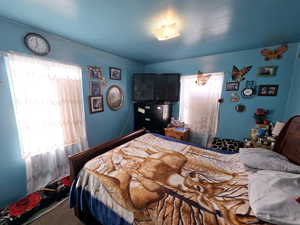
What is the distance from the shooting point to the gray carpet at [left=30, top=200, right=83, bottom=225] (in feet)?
4.21

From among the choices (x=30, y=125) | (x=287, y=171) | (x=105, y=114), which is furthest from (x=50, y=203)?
(x=287, y=171)

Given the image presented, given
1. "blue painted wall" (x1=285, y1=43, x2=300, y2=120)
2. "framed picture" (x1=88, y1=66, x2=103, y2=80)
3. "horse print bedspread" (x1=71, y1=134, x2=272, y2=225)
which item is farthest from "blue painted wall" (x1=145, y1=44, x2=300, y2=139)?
"framed picture" (x1=88, y1=66, x2=103, y2=80)

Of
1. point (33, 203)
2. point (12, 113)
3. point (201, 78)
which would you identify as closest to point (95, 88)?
point (12, 113)

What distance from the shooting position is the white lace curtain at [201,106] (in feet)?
8.24

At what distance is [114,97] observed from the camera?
2.76 meters

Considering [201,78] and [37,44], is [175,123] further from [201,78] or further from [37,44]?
[37,44]

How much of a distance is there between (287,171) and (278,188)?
0.37 meters

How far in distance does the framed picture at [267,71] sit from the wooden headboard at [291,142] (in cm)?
114

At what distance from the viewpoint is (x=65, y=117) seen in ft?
6.24

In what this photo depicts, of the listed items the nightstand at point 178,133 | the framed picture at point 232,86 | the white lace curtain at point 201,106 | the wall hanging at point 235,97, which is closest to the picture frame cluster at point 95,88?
the nightstand at point 178,133

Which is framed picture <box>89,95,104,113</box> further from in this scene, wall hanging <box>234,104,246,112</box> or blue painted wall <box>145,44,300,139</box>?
wall hanging <box>234,104,246,112</box>

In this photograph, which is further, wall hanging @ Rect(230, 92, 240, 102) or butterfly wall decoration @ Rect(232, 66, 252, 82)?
wall hanging @ Rect(230, 92, 240, 102)

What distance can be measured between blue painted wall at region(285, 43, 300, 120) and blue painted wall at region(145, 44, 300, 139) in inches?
1.9

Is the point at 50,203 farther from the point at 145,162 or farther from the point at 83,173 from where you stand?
the point at 145,162
